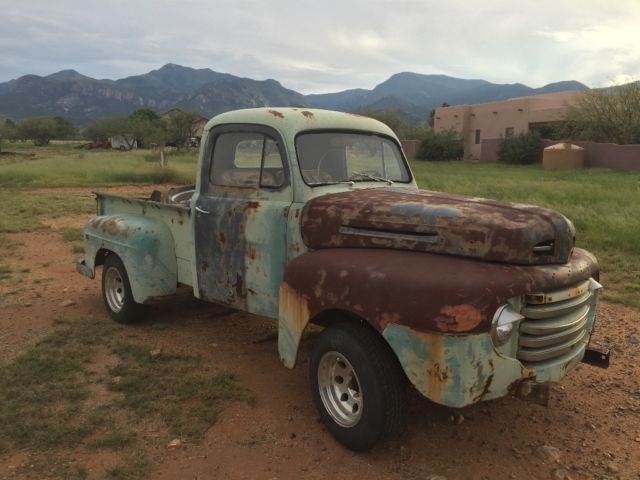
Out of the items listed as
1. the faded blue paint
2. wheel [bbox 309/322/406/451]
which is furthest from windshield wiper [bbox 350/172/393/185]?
wheel [bbox 309/322/406/451]

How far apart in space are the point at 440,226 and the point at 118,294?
142 inches

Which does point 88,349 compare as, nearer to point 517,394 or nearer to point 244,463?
point 244,463

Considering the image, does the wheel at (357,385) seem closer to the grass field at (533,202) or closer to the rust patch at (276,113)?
the rust patch at (276,113)

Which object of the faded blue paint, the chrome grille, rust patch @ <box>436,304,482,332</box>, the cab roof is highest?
the cab roof

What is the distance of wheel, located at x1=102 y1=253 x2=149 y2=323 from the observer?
516cm

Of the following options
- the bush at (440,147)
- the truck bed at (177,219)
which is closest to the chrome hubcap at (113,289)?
the truck bed at (177,219)

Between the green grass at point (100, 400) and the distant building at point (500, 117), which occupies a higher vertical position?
the distant building at point (500, 117)

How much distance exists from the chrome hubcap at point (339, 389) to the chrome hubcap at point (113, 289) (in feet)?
9.11

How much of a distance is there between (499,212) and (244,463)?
197 cm

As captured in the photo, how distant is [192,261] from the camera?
4.50 metres

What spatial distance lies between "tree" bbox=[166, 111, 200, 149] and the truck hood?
61274 mm

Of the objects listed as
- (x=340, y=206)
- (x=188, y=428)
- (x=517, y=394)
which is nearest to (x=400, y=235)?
(x=340, y=206)

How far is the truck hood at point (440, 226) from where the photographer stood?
2881mm

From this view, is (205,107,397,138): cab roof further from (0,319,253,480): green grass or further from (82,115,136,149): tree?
(82,115,136,149): tree
